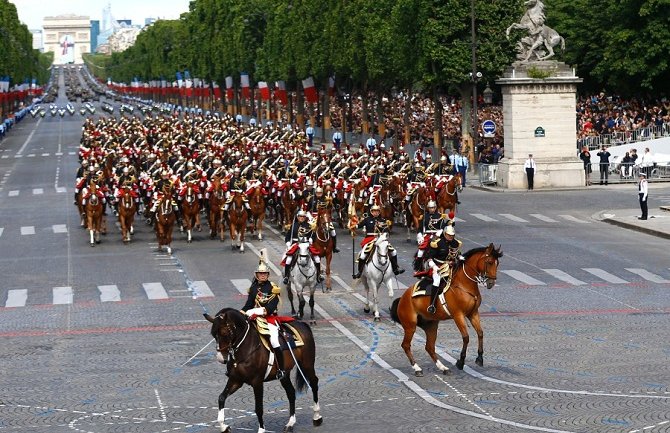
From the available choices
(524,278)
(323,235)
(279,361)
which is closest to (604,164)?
(524,278)

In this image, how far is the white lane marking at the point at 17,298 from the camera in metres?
33.2

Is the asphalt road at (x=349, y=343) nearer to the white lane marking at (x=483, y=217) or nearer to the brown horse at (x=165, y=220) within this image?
the brown horse at (x=165, y=220)

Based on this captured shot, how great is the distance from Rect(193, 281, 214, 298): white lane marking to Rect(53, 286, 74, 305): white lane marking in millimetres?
2805

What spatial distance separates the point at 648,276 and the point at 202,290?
409 inches

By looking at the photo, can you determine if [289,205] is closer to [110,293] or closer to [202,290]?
[202,290]

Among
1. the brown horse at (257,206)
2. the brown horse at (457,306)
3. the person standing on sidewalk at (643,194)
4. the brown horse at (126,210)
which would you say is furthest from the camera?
the person standing on sidewalk at (643,194)

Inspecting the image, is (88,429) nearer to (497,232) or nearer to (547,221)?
(497,232)

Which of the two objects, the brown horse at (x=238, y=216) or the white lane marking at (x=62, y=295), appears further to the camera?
the brown horse at (x=238, y=216)

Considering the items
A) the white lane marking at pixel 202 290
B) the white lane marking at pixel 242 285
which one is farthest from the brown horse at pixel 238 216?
the white lane marking at pixel 202 290

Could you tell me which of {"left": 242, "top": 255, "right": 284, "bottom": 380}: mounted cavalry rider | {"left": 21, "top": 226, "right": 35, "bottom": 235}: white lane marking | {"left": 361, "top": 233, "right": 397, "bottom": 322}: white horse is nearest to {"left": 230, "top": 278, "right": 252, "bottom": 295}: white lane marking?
{"left": 361, "top": 233, "right": 397, "bottom": 322}: white horse

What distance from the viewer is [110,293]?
3450 cm

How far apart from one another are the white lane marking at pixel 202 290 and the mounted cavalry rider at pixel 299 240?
9.53 ft

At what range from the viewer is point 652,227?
1812 inches

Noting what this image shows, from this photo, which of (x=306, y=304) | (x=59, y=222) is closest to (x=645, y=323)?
(x=306, y=304)
